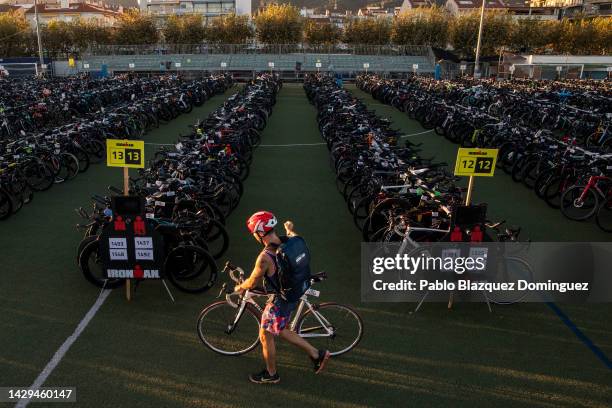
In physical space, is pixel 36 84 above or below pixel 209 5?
below

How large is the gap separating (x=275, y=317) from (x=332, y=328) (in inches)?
30.7

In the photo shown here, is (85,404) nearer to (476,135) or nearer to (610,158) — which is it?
(610,158)

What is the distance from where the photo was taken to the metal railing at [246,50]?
4175 cm

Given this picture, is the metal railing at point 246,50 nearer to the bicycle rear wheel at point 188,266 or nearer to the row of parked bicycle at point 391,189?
the row of parked bicycle at point 391,189

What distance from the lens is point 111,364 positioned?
3980 mm

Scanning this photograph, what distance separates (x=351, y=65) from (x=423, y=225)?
37524mm

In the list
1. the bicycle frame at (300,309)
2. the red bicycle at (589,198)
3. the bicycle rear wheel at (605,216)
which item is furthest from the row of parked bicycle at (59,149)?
the bicycle rear wheel at (605,216)

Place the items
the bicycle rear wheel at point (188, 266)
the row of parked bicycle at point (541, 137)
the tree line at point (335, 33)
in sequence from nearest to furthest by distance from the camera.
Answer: the bicycle rear wheel at point (188, 266) < the row of parked bicycle at point (541, 137) < the tree line at point (335, 33)

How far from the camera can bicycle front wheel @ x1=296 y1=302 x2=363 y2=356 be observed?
13.0 ft

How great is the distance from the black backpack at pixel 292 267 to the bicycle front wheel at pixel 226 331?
2.70 ft

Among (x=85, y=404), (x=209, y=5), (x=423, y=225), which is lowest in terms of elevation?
(x=85, y=404)

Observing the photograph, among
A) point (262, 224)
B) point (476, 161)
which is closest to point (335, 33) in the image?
point (476, 161)

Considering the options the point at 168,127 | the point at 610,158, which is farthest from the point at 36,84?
the point at 610,158

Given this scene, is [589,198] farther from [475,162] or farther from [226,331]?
[226,331]
